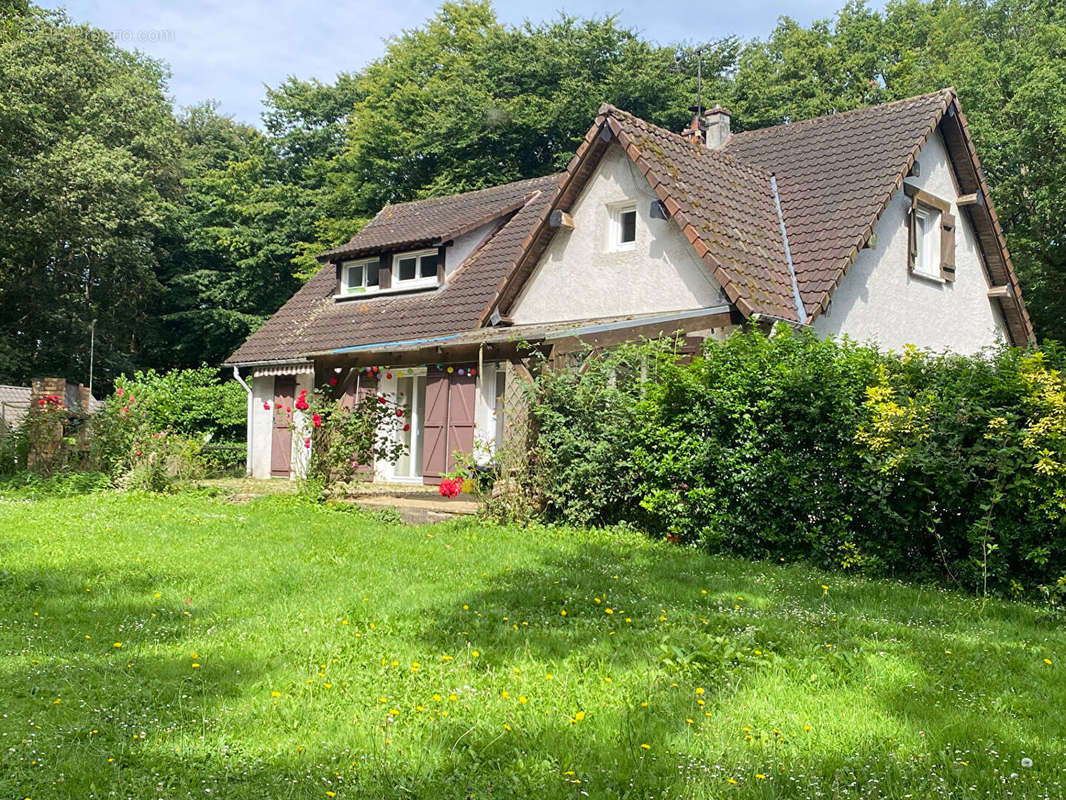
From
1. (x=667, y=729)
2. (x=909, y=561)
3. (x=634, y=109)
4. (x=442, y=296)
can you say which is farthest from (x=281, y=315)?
(x=667, y=729)

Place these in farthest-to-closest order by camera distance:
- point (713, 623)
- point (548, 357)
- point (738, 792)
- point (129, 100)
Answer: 1. point (129, 100)
2. point (548, 357)
3. point (713, 623)
4. point (738, 792)

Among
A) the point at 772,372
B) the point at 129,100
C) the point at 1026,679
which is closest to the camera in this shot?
the point at 1026,679

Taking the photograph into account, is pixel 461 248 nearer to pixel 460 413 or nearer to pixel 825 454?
pixel 460 413

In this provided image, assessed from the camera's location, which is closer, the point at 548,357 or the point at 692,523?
the point at 692,523

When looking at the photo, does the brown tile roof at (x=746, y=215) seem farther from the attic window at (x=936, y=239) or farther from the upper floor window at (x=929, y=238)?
the upper floor window at (x=929, y=238)

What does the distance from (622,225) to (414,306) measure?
6278 millimetres

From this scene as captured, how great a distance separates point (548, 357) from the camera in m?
13.0

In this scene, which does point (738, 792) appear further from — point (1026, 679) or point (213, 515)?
point (213, 515)

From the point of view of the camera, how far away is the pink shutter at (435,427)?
60.4 feet

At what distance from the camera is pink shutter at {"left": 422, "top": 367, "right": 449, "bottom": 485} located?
18405mm

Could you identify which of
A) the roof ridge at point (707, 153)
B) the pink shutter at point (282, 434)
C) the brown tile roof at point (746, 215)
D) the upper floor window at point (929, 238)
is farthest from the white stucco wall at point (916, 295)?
the pink shutter at point (282, 434)

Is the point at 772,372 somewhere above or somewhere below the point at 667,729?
above

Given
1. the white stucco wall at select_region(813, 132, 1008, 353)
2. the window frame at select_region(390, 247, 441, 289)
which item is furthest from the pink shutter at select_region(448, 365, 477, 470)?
the white stucco wall at select_region(813, 132, 1008, 353)

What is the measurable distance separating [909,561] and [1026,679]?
3.58 meters
